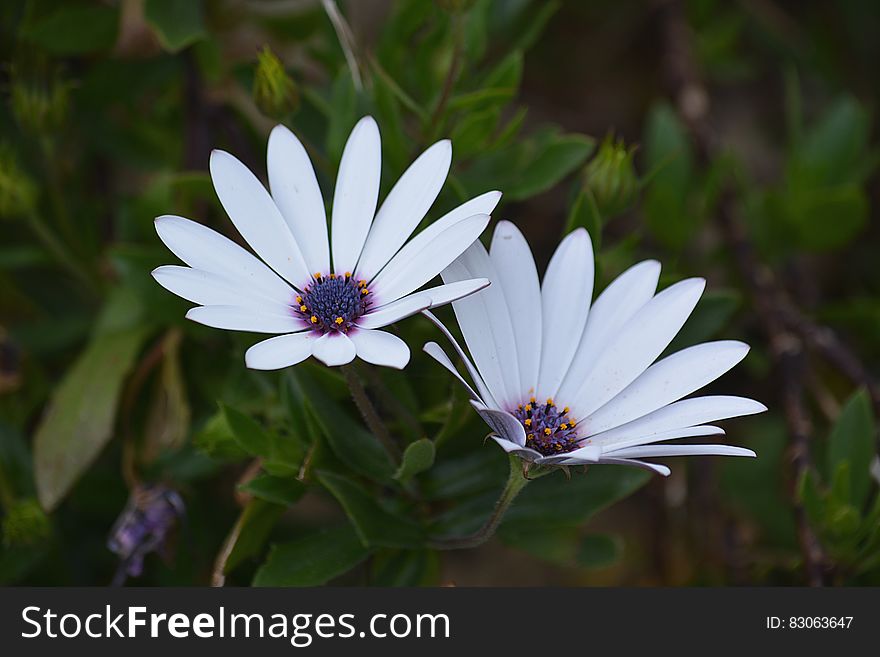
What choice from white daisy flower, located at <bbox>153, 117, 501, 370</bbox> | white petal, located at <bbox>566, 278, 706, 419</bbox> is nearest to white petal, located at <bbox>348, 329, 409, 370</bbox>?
white daisy flower, located at <bbox>153, 117, 501, 370</bbox>

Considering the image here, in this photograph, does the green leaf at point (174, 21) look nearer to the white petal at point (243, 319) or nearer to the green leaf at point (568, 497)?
the white petal at point (243, 319)

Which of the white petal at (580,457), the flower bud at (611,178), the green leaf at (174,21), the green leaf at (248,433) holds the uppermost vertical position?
the green leaf at (174,21)

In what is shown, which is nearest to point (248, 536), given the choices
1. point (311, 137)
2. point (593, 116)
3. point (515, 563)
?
point (311, 137)

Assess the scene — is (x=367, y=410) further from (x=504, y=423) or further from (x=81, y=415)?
(x=81, y=415)

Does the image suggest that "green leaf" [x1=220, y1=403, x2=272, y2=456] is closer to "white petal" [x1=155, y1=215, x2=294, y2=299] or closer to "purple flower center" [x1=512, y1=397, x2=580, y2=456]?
"white petal" [x1=155, y1=215, x2=294, y2=299]

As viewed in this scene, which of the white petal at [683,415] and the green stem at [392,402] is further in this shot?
the green stem at [392,402]

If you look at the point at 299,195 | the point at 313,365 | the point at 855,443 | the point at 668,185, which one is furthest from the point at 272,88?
the point at 855,443

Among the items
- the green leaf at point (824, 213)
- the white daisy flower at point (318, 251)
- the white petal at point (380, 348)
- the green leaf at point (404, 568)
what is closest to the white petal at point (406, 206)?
the white daisy flower at point (318, 251)
